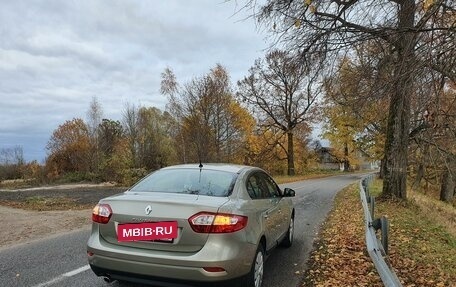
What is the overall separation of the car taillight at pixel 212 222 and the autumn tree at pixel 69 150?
38850 mm

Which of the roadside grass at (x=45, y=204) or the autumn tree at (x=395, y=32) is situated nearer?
the autumn tree at (x=395, y=32)

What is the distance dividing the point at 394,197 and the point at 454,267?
336 inches

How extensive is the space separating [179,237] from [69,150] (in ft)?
163

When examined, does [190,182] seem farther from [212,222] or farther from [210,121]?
[210,121]

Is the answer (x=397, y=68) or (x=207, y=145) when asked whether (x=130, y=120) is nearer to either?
(x=207, y=145)

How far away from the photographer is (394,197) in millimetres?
14781

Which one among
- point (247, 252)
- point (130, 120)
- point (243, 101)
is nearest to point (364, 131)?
point (243, 101)

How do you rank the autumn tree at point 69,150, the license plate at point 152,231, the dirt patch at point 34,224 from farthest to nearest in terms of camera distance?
1. the autumn tree at point 69,150
2. the dirt patch at point 34,224
3. the license plate at point 152,231

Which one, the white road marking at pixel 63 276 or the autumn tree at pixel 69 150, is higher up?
the autumn tree at pixel 69 150

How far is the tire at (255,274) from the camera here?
441 cm

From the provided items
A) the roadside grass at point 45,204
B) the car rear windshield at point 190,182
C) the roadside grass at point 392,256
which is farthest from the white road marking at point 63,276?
the roadside grass at point 45,204

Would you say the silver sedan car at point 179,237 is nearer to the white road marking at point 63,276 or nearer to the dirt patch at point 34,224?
the white road marking at point 63,276

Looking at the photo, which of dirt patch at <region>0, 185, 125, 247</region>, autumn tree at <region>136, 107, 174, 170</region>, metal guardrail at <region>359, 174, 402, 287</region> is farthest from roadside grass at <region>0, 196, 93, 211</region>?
autumn tree at <region>136, 107, 174, 170</region>

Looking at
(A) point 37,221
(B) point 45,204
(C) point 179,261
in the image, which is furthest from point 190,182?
(B) point 45,204
